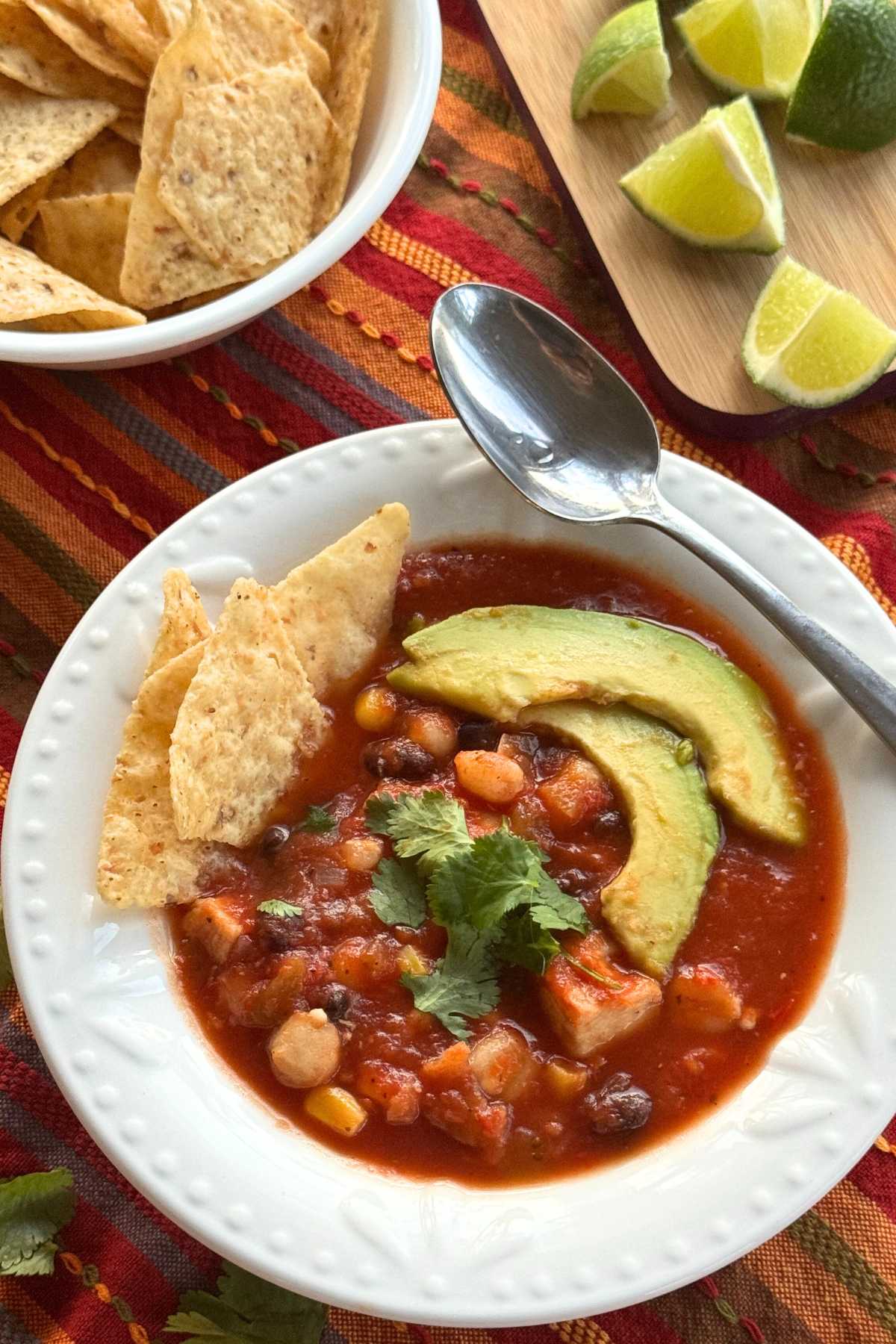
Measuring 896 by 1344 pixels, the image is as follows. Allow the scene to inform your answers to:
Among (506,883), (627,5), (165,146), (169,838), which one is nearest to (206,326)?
(165,146)

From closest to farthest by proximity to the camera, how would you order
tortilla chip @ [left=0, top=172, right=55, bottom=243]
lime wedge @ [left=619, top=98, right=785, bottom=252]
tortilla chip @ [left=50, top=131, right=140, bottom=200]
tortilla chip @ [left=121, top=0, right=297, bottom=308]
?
tortilla chip @ [left=121, top=0, right=297, bottom=308], tortilla chip @ [left=0, top=172, right=55, bottom=243], tortilla chip @ [left=50, top=131, right=140, bottom=200], lime wedge @ [left=619, top=98, right=785, bottom=252]

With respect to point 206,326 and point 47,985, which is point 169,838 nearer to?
point 47,985

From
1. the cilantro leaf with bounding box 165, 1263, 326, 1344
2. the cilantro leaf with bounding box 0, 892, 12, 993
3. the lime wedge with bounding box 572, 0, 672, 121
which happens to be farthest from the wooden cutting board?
the cilantro leaf with bounding box 165, 1263, 326, 1344

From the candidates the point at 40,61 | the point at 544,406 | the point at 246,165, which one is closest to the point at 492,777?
the point at 544,406

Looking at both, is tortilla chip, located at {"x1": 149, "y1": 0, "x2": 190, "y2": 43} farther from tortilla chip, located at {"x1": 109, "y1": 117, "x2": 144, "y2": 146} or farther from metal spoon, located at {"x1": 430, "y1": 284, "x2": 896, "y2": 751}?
metal spoon, located at {"x1": 430, "y1": 284, "x2": 896, "y2": 751}

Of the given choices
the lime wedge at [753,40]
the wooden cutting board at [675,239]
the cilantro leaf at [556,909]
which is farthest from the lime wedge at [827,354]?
the cilantro leaf at [556,909]

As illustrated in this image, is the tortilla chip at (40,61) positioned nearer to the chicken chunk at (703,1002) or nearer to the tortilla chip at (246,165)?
the tortilla chip at (246,165)
